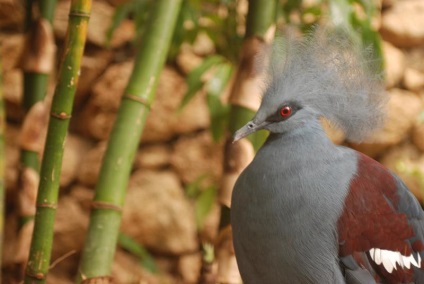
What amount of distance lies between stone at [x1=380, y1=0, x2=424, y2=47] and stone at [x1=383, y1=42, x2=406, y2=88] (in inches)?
2.1

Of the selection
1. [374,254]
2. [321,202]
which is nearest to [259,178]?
[321,202]

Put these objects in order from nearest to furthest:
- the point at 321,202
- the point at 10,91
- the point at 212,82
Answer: the point at 321,202 < the point at 212,82 < the point at 10,91

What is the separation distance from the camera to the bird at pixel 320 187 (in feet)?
3.10

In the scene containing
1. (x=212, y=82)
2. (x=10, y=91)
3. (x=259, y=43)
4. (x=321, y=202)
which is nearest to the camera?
(x=321, y=202)

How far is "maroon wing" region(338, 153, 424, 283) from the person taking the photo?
3.17 ft

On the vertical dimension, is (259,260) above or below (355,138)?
below

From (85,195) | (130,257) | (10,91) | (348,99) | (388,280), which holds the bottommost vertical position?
(130,257)

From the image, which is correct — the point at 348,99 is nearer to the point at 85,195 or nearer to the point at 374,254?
the point at 374,254

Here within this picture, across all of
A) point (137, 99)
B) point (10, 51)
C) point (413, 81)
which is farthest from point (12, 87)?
point (413, 81)

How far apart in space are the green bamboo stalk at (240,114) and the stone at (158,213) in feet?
5.40

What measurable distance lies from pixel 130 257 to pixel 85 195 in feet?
1.14

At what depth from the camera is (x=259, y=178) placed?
97cm

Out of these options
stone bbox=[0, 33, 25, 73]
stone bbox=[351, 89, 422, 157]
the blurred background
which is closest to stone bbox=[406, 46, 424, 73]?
stone bbox=[351, 89, 422, 157]

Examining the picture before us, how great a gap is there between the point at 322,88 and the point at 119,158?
14.5 inches
